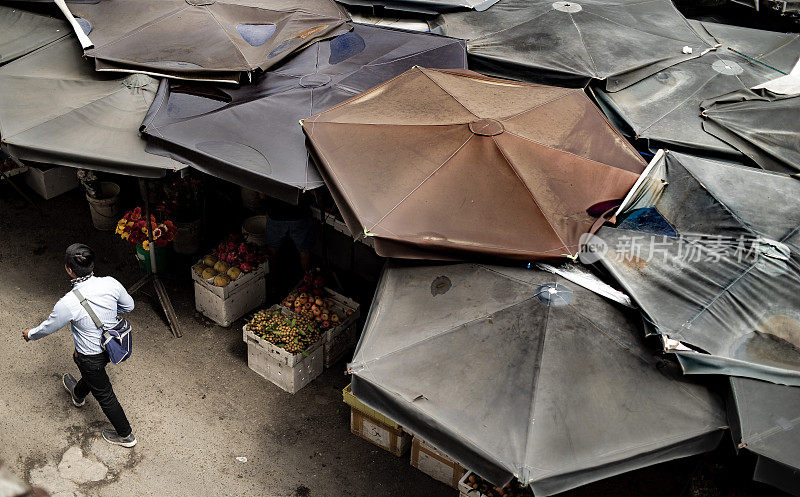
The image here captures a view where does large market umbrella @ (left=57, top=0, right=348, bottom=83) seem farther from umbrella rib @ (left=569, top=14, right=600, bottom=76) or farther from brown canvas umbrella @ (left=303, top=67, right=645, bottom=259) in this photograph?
umbrella rib @ (left=569, top=14, right=600, bottom=76)

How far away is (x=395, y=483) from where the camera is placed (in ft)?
18.8

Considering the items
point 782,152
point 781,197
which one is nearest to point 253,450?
point 781,197

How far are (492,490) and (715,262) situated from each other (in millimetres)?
2370

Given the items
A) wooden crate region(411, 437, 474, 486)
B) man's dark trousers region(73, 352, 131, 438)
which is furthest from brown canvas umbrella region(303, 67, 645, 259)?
man's dark trousers region(73, 352, 131, 438)

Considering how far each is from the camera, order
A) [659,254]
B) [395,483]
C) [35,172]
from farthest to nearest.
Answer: [35,172] < [395,483] < [659,254]

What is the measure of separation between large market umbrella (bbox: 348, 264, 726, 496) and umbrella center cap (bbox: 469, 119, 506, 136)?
4.14ft

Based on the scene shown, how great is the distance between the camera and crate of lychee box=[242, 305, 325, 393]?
630cm

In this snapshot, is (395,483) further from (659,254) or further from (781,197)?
(781,197)

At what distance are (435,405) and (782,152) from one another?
418 centimetres

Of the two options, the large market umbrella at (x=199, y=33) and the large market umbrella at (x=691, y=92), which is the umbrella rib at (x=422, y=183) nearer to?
the large market umbrella at (x=691, y=92)

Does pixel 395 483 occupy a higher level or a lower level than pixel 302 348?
lower

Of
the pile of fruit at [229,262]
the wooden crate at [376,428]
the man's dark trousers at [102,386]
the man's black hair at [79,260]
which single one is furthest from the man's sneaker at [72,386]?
the wooden crate at [376,428]

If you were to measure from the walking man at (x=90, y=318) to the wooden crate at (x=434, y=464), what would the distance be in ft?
8.13

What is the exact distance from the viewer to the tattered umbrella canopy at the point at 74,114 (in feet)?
19.1
